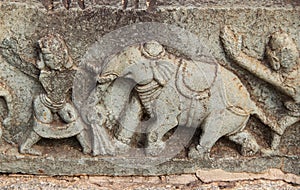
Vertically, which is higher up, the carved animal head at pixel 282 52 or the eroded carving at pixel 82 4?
the eroded carving at pixel 82 4

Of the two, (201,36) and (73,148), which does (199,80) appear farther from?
(73,148)

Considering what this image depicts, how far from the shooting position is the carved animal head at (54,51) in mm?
3467

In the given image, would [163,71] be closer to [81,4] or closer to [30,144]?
[81,4]

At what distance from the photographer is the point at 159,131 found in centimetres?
371

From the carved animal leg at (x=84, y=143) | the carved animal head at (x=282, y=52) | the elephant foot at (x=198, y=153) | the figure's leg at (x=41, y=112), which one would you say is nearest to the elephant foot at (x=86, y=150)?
the carved animal leg at (x=84, y=143)

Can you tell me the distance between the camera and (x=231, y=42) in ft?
11.7

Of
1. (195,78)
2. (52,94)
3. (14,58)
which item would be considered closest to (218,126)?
(195,78)

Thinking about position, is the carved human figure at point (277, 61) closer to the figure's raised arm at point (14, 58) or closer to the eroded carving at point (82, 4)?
the eroded carving at point (82, 4)

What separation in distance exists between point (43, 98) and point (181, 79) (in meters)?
0.75

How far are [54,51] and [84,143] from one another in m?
0.58

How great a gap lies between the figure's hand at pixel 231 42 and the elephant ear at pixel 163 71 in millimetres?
295

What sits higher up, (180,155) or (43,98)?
(43,98)

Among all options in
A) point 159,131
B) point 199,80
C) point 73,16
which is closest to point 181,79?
point 199,80

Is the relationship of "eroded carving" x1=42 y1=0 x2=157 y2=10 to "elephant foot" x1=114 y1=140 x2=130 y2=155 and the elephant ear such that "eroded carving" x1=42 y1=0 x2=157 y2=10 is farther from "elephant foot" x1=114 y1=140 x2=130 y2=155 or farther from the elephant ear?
"elephant foot" x1=114 y1=140 x2=130 y2=155
